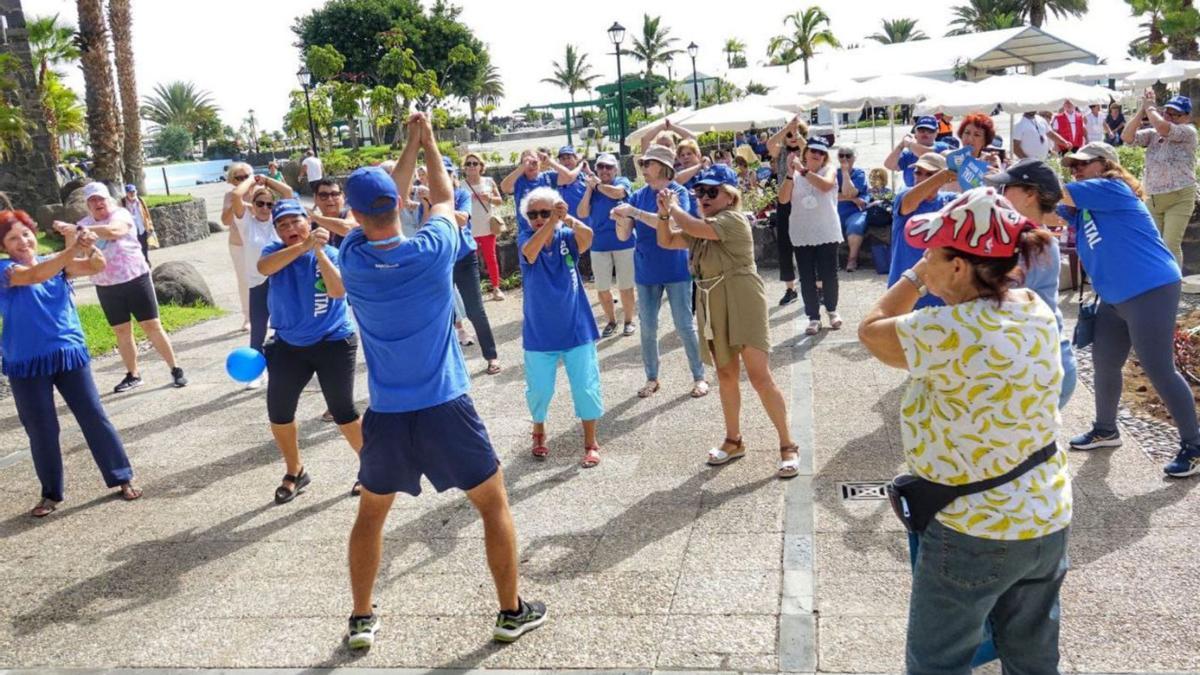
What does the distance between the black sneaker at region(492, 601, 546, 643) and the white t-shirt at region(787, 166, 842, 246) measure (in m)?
5.22

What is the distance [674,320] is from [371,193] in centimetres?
387

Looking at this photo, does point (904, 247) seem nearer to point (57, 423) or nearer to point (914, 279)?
point (914, 279)

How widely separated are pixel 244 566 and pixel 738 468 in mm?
2658

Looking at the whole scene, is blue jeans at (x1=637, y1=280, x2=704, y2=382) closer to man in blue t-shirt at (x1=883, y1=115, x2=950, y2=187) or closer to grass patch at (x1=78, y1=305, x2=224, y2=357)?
man in blue t-shirt at (x1=883, y1=115, x2=950, y2=187)

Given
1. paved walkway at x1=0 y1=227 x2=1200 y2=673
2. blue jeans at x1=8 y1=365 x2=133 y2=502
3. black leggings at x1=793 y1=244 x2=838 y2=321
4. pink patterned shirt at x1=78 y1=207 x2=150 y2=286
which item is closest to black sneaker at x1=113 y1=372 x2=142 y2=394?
pink patterned shirt at x1=78 y1=207 x2=150 y2=286

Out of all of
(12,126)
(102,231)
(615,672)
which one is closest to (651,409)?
(615,672)

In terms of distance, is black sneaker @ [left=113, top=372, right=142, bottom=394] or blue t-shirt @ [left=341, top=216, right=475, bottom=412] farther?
black sneaker @ [left=113, top=372, right=142, bottom=394]

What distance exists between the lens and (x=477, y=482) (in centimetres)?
363

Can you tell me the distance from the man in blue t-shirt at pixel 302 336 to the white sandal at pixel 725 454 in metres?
1.99

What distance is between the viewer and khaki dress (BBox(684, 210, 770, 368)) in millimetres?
5301

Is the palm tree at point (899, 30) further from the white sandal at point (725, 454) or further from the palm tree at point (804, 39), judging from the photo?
the white sandal at point (725, 454)

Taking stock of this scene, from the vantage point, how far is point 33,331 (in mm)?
5418

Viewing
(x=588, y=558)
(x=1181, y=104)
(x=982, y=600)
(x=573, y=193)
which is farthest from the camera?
(x=573, y=193)

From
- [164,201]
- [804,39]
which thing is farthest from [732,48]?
[164,201]
